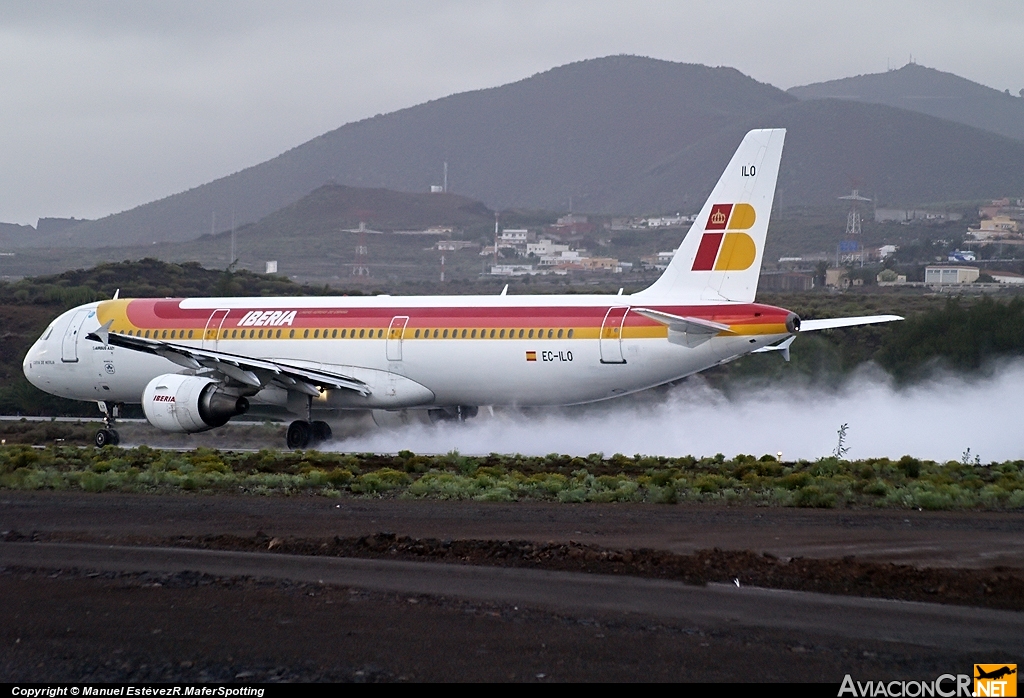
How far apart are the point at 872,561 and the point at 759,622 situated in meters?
2.95

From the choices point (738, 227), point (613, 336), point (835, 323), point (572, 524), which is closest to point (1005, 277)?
point (835, 323)

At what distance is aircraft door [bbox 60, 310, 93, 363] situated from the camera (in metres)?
33.7

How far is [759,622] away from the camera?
10.7 meters

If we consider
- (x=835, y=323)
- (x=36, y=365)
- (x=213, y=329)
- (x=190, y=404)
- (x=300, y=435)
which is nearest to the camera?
(x=835, y=323)

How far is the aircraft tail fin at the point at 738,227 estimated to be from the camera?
26562 millimetres

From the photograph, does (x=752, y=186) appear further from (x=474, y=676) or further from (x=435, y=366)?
(x=474, y=676)

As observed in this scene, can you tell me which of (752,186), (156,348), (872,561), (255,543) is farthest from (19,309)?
(872,561)

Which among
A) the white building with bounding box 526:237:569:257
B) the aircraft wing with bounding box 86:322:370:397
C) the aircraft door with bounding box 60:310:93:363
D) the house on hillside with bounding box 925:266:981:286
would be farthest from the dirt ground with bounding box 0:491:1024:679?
the white building with bounding box 526:237:569:257

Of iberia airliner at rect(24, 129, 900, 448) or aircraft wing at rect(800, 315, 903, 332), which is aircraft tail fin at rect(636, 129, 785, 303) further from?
aircraft wing at rect(800, 315, 903, 332)

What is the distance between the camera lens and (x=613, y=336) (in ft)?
91.2

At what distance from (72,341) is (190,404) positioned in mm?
6672

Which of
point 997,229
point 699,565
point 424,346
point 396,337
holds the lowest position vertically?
point 699,565

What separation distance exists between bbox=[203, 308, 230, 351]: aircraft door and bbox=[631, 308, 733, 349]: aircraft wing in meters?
11.6

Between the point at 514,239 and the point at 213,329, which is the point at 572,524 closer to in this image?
the point at 213,329
